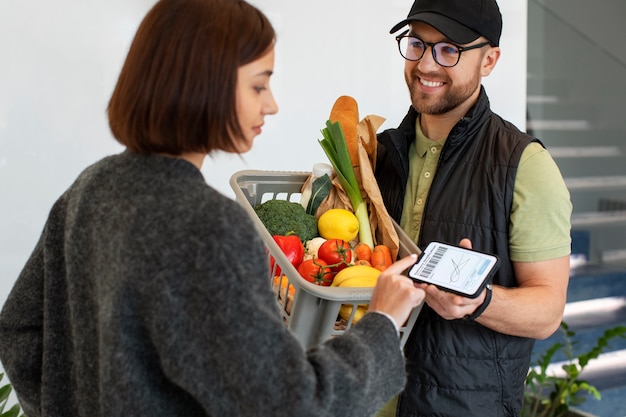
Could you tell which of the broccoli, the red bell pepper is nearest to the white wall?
the broccoli

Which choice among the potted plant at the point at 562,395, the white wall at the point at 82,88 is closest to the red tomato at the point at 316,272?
the white wall at the point at 82,88

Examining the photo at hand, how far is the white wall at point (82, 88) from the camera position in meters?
2.00

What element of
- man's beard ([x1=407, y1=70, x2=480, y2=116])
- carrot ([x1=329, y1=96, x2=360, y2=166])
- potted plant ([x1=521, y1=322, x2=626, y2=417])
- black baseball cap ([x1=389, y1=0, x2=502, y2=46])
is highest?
black baseball cap ([x1=389, y1=0, x2=502, y2=46])

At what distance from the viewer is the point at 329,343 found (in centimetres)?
90

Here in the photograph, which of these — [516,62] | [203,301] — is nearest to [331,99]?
[516,62]

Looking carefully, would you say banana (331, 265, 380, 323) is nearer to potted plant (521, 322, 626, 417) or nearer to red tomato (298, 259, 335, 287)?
red tomato (298, 259, 335, 287)

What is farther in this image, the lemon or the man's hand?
the lemon

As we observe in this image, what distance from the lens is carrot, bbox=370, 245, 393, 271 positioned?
1.33 meters

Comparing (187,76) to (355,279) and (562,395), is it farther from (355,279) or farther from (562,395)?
(562,395)

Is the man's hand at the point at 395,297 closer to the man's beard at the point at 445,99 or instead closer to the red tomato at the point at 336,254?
the red tomato at the point at 336,254

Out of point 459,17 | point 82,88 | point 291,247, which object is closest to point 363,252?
point 291,247

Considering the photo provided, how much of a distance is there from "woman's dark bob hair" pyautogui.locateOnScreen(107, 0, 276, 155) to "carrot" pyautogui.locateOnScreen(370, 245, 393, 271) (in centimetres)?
53

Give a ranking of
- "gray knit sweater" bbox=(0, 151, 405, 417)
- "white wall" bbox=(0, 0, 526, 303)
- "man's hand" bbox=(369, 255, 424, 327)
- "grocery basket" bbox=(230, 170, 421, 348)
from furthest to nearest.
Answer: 1. "white wall" bbox=(0, 0, 526, 303)
2. "grocery basket" bbox=(230, 170, 421, 348)
3. "man's hand" bbox=(369, 255, 424, 327)
4. "gray knit sweater" bbox=(0, 151, 405, 417)

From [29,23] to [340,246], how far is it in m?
1.19
